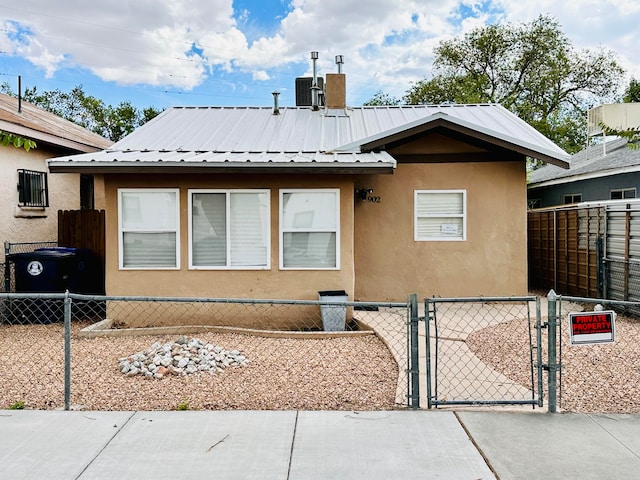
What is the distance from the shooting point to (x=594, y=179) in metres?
15.4

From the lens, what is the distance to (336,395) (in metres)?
5.17

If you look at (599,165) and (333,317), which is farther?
(599,165)

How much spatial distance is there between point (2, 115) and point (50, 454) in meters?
8.83

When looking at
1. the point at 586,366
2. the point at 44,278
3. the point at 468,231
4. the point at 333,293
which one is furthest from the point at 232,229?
the point at 586,366

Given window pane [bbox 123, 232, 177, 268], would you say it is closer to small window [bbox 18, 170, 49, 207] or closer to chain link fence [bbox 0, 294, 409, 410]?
chain link fence [bbox 0, 294, 409, 410]

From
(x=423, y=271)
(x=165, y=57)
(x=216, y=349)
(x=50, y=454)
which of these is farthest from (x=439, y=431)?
(x=165, y=57)

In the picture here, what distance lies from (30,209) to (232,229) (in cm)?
514

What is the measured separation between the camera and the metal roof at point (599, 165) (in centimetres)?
1382

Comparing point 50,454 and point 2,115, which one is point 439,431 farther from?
point 2,115

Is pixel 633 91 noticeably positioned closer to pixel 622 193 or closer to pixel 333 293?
pixel 622 193

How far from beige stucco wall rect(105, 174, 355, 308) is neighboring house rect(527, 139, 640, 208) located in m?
7.71

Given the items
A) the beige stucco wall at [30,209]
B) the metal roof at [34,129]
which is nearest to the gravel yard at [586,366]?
the beige stucco wall at [30,209]

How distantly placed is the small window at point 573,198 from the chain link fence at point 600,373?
9354 mm

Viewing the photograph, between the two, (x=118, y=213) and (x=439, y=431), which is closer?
(x=439, y=431)
